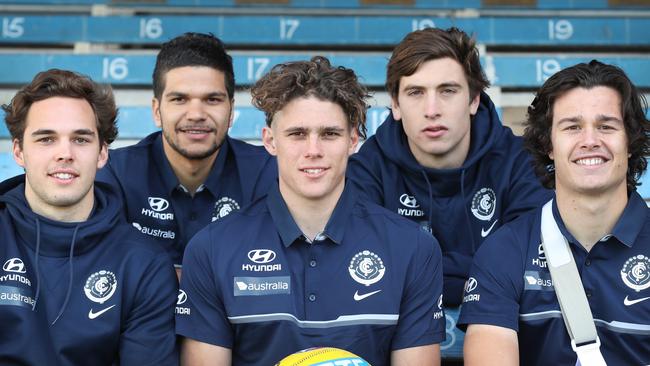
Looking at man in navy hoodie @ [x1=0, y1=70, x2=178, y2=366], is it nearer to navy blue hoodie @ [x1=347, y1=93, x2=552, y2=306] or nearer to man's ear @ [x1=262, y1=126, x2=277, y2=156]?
man's ear @ [x1=262, y1=126, x2=277, y2=156]

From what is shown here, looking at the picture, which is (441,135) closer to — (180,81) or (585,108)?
(585,108)

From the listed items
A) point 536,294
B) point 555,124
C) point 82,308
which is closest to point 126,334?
point 82,308

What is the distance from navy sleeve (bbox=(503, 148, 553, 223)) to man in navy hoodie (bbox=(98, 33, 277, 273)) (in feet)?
2.89

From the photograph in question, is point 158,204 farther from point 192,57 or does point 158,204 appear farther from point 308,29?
point 308,29

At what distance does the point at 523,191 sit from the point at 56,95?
1.63m

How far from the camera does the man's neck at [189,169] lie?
3596mm

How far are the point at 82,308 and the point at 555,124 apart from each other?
58.6 inches

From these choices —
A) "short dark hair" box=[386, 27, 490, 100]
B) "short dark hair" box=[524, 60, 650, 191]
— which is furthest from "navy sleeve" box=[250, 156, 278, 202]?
"short dark hair" box=[524, 60, 650, 191]

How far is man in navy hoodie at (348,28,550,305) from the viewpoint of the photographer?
3.42 metres

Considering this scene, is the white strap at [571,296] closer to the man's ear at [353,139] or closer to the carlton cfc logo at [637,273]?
the carlton cfc logo at [637,273]

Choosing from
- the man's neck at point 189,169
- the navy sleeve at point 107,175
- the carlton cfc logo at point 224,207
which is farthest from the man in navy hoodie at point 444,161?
the navy sleeve at point 107,175

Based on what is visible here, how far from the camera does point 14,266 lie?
2744 millimetres

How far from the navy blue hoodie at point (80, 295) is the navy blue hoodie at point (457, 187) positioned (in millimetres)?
969

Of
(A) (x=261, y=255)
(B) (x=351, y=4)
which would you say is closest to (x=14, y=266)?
(A) (x=261, y=255)
